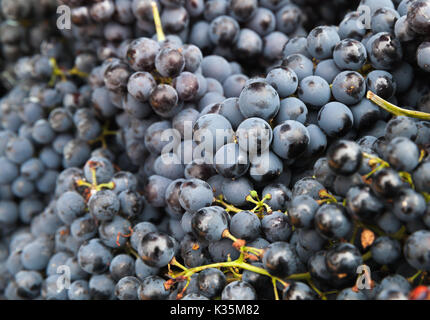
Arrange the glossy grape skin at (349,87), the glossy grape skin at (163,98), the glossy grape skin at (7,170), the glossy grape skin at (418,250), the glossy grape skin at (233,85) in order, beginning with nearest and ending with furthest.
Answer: the glossy grape skin at (418,250) < the glossy grape skin at (349,87) < the glossy grape skin at (163,98) < the glossy grape skin at (233,85) < the glossy grape skin at (7,170)

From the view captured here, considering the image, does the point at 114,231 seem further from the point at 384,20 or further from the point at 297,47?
the point at 384,20

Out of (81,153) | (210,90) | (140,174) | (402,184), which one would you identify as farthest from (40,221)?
(402,184)

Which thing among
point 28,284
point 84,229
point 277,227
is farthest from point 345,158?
point 28,284

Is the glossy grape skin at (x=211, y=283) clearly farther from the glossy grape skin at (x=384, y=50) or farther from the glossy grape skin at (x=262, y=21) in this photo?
the glossy grape skin at (x=262, y=21)

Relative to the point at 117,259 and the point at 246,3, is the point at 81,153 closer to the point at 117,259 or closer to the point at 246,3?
the point at 117,259

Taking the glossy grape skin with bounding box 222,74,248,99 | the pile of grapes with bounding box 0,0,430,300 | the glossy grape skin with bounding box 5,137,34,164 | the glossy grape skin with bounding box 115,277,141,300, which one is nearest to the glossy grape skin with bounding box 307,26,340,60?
the pile of grapes with bounding box 0,0,430,300

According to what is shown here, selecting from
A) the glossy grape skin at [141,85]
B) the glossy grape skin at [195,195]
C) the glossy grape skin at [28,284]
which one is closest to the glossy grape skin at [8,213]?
the glossy grape skin at [28,284]

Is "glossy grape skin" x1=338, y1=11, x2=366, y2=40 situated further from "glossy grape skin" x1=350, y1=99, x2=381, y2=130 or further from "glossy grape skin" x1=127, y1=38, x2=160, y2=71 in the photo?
"glossy grape skin" x1=127, y1=38, x2=160, y2=71

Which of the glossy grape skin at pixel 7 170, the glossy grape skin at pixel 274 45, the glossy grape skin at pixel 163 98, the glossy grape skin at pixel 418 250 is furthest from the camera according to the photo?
the glossy grape skin at pixel 7 170

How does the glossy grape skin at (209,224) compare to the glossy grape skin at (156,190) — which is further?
the glossy grape skin at (156,190)
